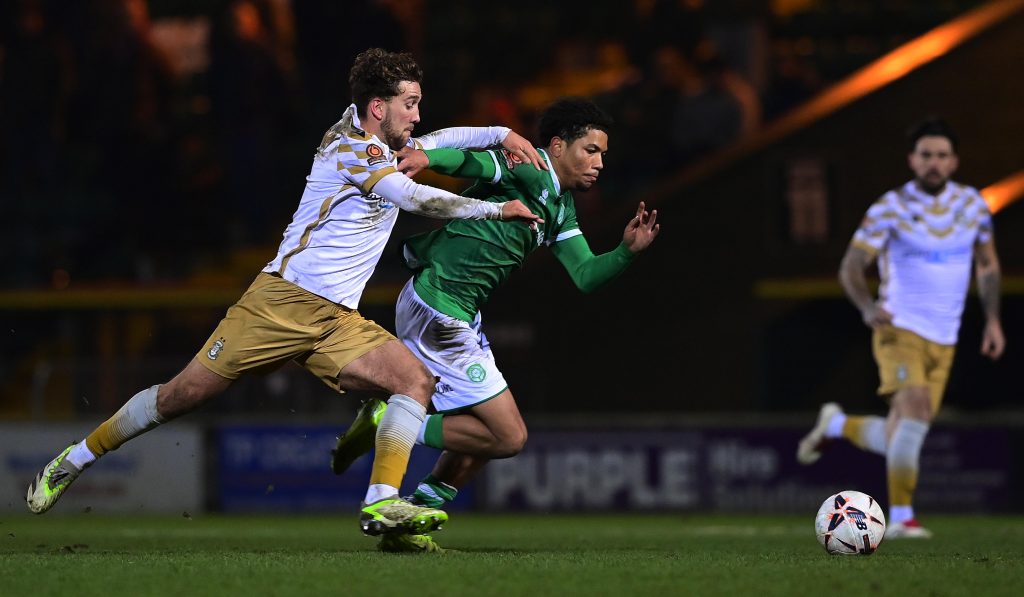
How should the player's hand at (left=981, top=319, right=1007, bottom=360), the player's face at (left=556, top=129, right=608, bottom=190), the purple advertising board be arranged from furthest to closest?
the purple advertising board < the player's hand at (left=981, top=319, right=1007, bottom=360) < the player's face at (left=556, top=129, right=608, bottom=190)

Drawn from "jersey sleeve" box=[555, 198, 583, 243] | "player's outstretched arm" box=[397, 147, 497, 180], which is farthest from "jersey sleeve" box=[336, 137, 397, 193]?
"jersey sleeve" box=[555, 198, 583, 243]

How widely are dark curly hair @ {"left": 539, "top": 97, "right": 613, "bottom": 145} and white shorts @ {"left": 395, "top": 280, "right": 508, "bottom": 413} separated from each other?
1.00 meters

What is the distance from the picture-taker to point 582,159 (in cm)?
749

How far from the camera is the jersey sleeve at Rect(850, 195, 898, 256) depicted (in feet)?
31.2

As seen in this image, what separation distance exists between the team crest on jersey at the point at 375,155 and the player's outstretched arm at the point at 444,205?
0.16m

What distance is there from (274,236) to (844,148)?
587cm

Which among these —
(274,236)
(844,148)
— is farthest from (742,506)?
(274,236)

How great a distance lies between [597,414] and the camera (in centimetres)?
1516

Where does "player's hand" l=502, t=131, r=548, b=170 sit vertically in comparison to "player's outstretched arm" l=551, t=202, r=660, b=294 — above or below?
above

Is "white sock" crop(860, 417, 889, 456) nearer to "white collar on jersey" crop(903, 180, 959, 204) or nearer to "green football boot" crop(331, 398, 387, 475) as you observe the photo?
"white collar on jersey" crop(903, 180, 959, 204)

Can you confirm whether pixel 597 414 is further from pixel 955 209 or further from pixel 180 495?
pixel 955 209

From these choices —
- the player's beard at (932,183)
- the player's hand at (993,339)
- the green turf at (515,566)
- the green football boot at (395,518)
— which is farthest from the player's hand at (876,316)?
the green football boot at (395,518)

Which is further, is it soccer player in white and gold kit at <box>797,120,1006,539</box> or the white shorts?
soccer player in white and gold kit at <box>797,120,1006,539</box>

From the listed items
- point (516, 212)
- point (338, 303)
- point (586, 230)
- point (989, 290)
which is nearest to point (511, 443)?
point (338, 303)
